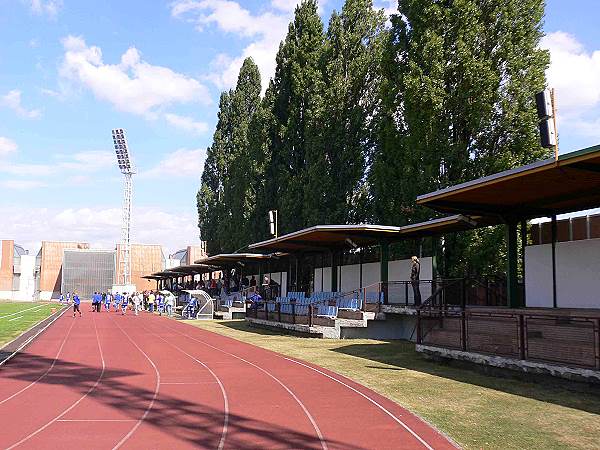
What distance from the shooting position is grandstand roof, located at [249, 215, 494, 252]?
769 inches

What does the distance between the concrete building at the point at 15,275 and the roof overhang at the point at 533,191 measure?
108 metres

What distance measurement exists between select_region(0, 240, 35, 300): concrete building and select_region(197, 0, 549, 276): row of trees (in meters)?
69.0

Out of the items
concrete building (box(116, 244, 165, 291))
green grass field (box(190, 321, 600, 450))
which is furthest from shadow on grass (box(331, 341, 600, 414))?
concrete building (box(116, 244, 165, 291))

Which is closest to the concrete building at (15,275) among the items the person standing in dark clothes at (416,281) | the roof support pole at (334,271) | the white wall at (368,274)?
the white wall at (368,274)

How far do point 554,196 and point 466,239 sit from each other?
27.1 ft

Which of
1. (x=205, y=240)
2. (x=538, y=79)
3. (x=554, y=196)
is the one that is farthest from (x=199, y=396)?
(x=205, y=240)

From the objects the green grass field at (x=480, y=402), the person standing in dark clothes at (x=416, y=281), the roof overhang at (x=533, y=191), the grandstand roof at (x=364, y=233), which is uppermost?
the roof overhang at (x=533, y=191)

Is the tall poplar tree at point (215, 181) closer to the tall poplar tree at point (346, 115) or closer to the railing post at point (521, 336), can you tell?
the tall poplar tree at point (346, 115)

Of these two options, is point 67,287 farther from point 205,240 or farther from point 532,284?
point 532,284

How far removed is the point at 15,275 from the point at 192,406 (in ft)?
381

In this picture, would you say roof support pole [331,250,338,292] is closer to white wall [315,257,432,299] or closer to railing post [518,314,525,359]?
white wall [315,257,432,299]

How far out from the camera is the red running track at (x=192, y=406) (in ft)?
26.0

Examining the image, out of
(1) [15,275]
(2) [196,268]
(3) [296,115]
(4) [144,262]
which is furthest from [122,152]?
(3) [296,115]

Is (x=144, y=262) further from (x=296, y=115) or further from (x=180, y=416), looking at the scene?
(x=180, y=416)
